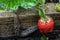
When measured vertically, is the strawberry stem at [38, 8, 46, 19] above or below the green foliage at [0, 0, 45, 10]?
below

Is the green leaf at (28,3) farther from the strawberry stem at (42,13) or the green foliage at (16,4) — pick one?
the strawberry stem at (42,13)

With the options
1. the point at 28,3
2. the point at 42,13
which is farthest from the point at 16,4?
the point at 42,13

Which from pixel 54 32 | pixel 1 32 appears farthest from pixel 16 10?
pixel 54 32

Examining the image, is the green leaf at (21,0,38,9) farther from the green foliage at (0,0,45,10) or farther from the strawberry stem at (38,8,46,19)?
the strawberry stem at (38,8,46,19)

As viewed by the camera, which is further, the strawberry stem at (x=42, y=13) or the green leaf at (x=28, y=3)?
the green leaf at (x=28, y=3)

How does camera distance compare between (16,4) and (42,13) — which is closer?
(42,13)

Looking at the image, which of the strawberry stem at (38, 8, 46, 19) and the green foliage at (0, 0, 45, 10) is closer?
the strawberry stem at (38, 8, 46, 19)

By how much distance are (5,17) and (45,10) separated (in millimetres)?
515

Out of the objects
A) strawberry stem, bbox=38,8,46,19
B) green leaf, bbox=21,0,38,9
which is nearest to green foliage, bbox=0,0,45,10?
green leaf, bbox=21,0,38,9

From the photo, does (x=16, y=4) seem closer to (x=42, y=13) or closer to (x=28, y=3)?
(x=28, y=3)

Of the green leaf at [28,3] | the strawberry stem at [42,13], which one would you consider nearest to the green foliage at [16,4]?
the green leaf at [28,3]

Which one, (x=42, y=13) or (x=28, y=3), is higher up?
(x=28, y=3)

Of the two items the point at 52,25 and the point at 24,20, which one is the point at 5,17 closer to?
the point at 24,20

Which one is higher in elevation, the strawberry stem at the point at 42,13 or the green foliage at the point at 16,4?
the green foliage at the point at 16,4
